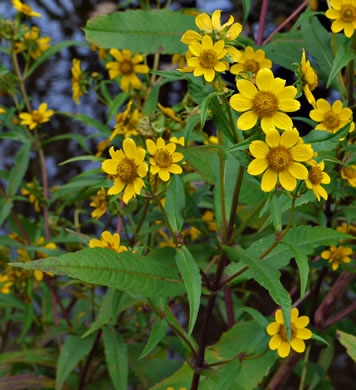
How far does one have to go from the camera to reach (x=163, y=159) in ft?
1.72

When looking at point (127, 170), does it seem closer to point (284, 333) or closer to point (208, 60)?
point (208, 60)

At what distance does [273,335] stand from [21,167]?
0.59 m

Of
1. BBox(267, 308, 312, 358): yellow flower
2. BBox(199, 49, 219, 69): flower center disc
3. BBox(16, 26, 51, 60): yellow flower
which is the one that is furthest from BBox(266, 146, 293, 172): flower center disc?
BBox(16, 26, 51, 60): yellow flower

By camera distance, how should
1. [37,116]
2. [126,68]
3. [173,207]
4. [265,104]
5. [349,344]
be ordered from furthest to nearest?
[37,116] → [126,68] → [349,344] → [173,207] → [265,104]

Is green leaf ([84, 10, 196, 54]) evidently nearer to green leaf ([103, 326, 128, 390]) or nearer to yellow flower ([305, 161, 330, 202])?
yellow flower ([305, 161, 330, 202])

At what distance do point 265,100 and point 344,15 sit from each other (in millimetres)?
233

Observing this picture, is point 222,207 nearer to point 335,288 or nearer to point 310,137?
point 310,137

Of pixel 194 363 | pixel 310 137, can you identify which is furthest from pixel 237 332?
pixel 310 137

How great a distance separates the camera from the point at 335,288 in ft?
2.69

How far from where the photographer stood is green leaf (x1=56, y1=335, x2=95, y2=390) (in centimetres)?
76

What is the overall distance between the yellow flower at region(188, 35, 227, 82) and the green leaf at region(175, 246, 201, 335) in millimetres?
192

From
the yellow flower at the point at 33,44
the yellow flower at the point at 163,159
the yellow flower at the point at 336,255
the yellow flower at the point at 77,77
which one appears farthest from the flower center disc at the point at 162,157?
the yellow flower at the point at 33,44

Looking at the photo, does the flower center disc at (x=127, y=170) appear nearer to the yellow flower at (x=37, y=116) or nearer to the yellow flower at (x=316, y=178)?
the yellow flower at (x=316, y=178)

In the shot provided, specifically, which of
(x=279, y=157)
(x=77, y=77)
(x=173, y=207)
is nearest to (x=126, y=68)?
(x=77, y=77)
